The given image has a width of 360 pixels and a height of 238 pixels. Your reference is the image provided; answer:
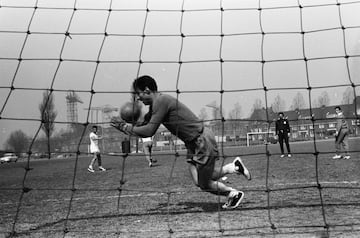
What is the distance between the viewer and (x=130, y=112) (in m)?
5.01

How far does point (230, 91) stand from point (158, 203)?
220 cm

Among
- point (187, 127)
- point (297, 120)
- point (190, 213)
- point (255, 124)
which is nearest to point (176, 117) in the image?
point (187, 127)

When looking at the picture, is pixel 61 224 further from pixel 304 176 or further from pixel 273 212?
pixel 304 176

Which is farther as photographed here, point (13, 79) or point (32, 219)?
point (32, 219)

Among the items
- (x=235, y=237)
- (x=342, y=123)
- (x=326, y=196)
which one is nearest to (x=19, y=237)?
(x=235, y=237)

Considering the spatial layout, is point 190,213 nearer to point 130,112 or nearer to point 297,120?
point 130,112

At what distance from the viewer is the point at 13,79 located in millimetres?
5113

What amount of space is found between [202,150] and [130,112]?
1012 mm

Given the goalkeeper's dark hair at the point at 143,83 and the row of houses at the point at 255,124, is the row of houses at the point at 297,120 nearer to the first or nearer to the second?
the row of houses at the point at 255,124

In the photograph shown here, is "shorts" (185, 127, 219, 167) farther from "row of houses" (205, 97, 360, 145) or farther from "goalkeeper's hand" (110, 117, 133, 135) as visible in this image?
"goalkeeper's hand" (110, 117, 133, 135)

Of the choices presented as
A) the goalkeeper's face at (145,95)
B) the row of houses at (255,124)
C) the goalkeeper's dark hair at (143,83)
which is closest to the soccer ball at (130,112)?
the goalkeeper's face at (145,95)

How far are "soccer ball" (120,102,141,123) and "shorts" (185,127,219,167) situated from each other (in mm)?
748

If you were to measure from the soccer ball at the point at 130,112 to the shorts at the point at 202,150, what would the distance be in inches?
29.4

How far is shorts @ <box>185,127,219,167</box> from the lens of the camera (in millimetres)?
5094
